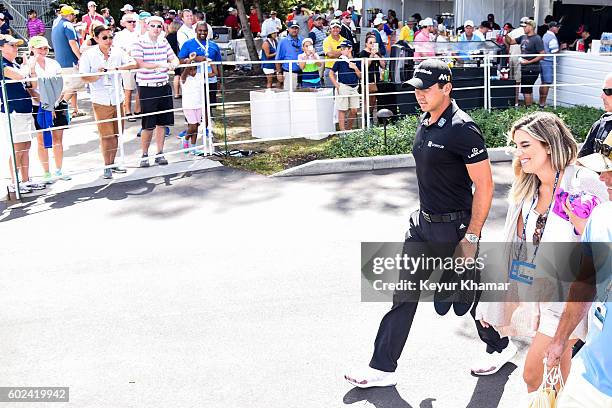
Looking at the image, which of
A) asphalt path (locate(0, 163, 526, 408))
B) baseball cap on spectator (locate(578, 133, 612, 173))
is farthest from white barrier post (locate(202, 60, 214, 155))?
baseball cap on spectator (locate(578, 133, 612, 173))

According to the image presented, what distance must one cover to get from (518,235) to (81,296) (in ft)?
13.0

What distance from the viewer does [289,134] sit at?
13.3 metres

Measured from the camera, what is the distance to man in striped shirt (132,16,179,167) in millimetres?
11070

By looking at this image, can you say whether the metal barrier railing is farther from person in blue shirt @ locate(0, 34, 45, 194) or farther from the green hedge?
the green hedge

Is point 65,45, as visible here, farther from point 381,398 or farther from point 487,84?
point 381,398

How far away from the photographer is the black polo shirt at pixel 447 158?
4.73m

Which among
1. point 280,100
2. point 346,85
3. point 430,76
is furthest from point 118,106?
point 430,76

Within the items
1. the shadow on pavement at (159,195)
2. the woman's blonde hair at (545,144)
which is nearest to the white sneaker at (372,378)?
the woman's blonde hair at (545,144)

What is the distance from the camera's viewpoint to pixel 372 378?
5.05 metres

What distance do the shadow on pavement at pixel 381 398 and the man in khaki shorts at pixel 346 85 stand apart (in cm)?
854

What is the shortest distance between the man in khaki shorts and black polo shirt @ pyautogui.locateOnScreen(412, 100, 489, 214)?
8.36 metres

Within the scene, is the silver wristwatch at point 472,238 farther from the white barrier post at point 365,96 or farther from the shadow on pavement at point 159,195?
the white barrier post at point 365,96

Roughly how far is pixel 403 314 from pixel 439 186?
81 centimetres

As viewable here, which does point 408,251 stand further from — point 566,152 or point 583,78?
point 583,78
